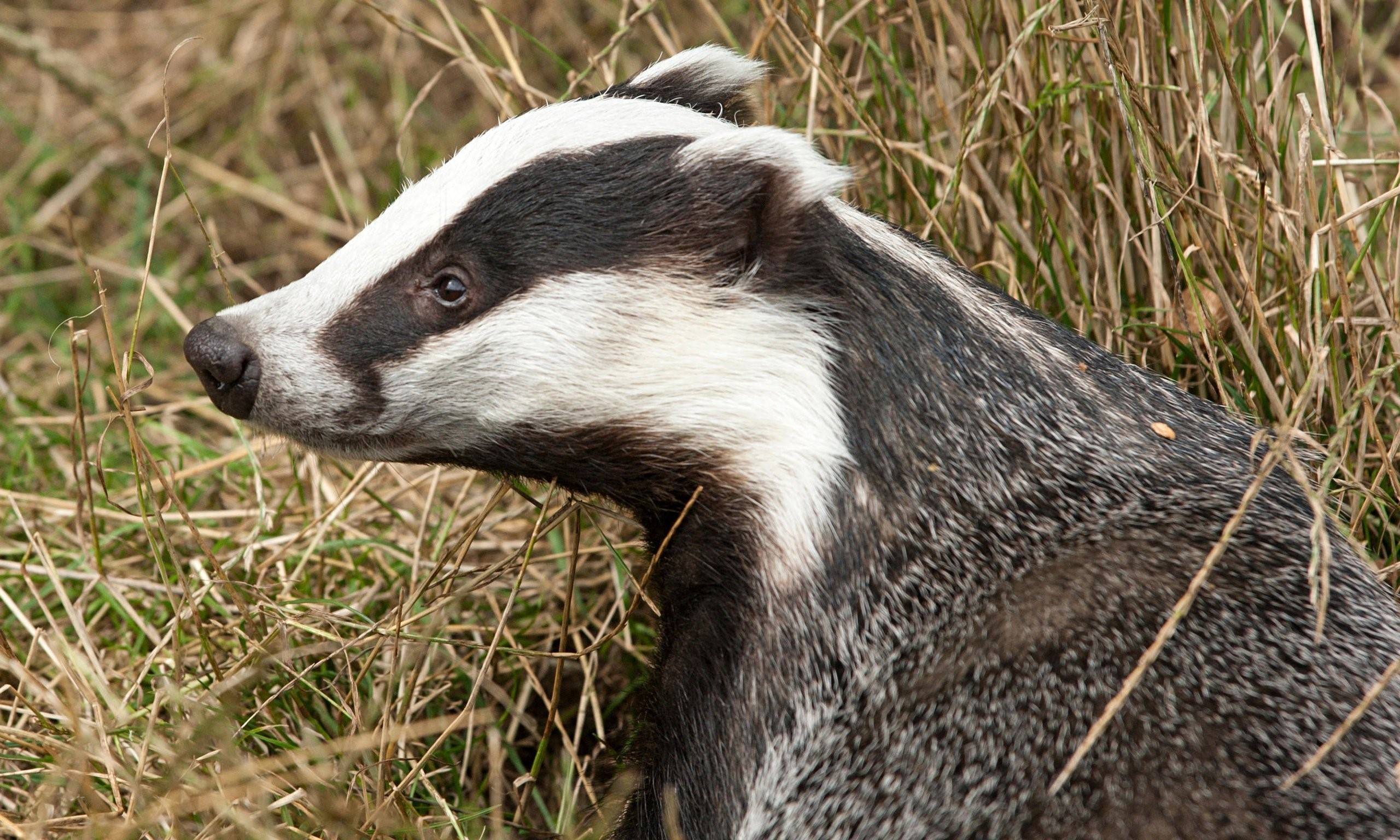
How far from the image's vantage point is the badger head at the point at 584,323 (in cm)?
248

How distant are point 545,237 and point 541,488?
0.93m

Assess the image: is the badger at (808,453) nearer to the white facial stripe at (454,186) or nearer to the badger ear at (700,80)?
the white facial stripe at (454,186)

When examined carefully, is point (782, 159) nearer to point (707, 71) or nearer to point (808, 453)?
point (808, 453)

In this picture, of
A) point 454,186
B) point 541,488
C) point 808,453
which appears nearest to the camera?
point 808,453

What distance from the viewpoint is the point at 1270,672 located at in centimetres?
234

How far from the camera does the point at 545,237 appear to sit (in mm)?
2486

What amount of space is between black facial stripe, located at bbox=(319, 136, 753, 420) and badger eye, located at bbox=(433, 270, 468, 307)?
0.01 m

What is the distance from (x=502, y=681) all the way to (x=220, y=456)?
109 centimetres

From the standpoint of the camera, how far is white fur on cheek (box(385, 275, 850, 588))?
2.46 m

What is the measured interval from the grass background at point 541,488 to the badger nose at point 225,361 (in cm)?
40

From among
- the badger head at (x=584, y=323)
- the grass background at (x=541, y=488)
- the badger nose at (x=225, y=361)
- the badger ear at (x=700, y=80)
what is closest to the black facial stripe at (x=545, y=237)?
the badger head at (x=584, y=323)

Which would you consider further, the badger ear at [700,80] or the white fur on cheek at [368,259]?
the badger ear at [700,80]

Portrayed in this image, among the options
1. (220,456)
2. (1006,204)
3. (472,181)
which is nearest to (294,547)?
(220,456)

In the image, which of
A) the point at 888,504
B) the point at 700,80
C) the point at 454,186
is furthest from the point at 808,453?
the point at 700,80
